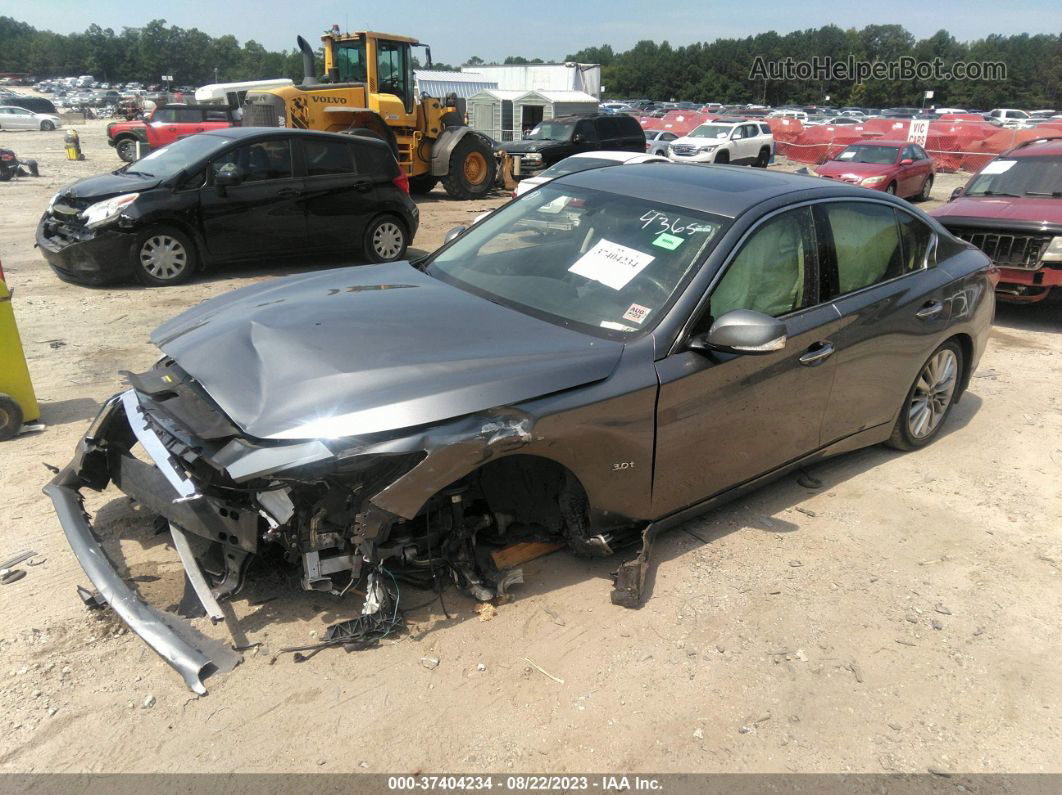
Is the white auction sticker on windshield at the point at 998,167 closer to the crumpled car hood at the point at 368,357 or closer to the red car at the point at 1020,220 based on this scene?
the red car at the point at 1020,220

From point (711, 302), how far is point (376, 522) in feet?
5.70

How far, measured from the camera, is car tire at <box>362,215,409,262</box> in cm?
1000

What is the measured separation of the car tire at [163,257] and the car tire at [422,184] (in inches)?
368

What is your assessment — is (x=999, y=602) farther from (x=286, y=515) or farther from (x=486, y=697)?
(x=286, y=515)

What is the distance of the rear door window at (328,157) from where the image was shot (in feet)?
30.7

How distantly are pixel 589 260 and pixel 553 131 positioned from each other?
59.3 feet

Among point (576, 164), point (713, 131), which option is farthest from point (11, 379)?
point (713, 131)

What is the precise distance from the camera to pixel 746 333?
10.3ft

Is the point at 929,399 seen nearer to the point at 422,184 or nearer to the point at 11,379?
the point at 11,379

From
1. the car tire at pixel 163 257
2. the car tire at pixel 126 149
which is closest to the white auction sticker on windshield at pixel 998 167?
the car tire at pixel 163 257

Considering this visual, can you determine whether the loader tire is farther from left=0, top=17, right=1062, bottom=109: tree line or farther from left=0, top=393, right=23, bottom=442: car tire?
left=0, top=17, right=1062, bottom=109: tree line

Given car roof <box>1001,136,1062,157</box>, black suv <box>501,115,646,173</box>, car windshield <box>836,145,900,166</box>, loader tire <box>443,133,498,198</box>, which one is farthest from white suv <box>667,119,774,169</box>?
car roof <box>1001,136,1062,157</box>

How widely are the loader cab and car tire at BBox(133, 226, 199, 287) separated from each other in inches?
307

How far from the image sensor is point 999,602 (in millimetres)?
3506
